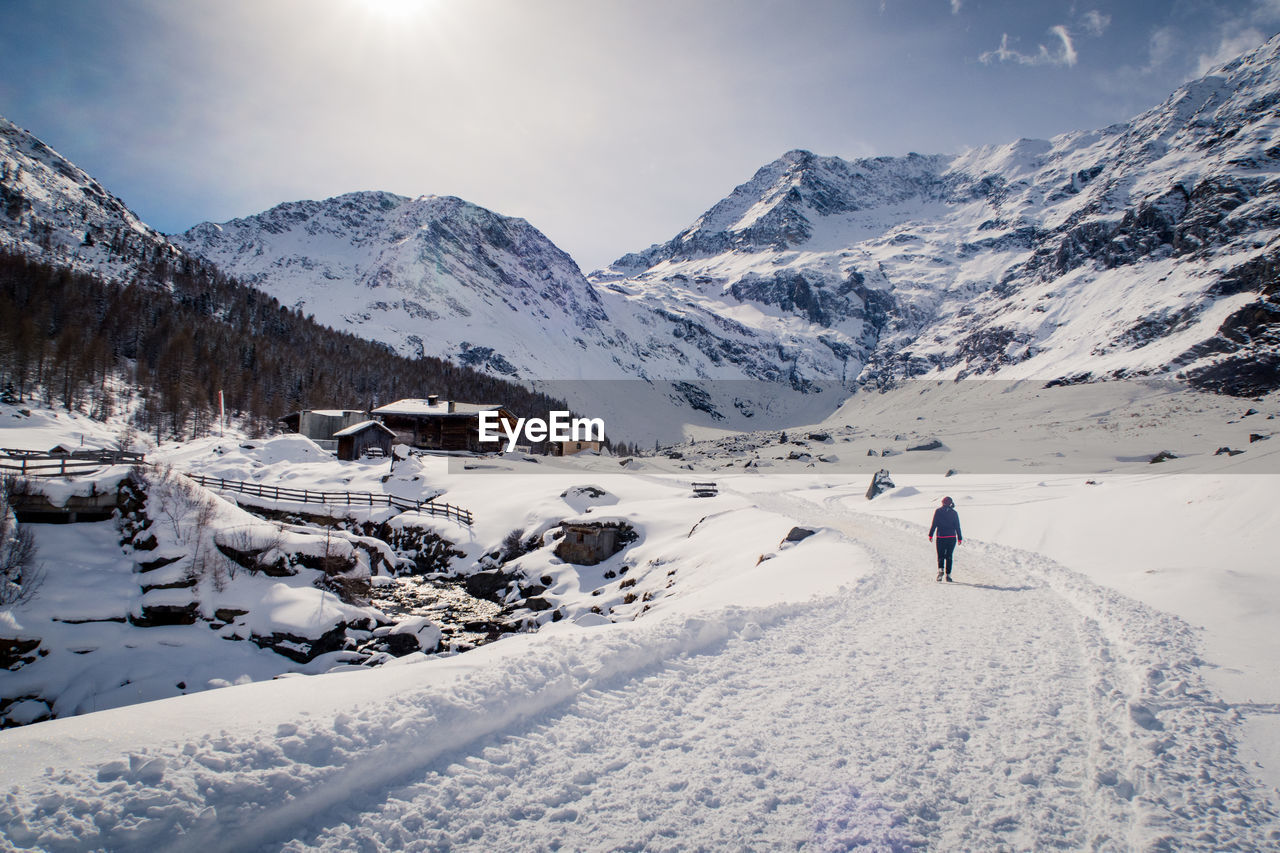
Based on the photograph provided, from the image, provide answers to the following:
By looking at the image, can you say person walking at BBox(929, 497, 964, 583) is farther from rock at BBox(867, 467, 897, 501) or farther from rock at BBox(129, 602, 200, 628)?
rock at BBox(867, 467, 897, 501)

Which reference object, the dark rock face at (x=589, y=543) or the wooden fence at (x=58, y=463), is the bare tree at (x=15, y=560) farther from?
the dark rock face at (x=589, y=543)

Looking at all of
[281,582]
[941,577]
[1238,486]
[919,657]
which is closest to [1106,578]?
[941,577]

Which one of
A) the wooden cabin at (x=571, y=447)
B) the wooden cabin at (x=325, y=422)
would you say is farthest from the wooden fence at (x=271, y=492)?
the wooden cabin at (x=571, y=447)

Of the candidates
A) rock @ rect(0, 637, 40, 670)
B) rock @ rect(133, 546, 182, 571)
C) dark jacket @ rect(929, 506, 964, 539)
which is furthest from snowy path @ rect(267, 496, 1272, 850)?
rock @ rect(133, 546, 182, 571)

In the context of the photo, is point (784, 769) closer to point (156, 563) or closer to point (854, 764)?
point (854, 764)

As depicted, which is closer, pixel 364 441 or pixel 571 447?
pixel 364 441

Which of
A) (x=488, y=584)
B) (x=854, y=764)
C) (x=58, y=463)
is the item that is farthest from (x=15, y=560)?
(x=854, y=764)
